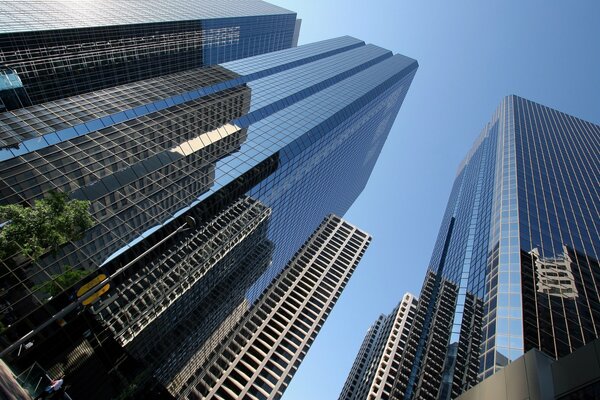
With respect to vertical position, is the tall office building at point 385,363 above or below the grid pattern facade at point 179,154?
below

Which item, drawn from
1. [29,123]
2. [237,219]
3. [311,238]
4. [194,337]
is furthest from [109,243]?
[311,238]

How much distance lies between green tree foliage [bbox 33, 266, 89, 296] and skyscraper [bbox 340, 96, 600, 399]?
36.1 meters

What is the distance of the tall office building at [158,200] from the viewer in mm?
30781

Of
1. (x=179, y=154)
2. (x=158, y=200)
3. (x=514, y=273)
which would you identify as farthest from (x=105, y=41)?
(x=514, y=273)

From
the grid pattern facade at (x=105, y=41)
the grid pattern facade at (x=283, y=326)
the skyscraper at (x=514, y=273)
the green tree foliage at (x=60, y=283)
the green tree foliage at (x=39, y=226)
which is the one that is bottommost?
the grid pattern facade at (x=283, y=326)

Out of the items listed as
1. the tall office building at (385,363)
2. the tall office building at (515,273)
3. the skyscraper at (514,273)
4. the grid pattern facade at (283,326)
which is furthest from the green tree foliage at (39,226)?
A: the tall office building at (385,363)

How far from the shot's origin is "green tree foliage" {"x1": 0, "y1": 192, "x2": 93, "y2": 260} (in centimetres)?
2317

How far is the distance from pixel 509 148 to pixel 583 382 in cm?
9106

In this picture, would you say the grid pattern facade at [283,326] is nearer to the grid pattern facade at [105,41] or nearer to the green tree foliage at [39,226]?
the grid pattern facade at [105,41]

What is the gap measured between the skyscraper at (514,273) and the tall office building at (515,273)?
0.15 m

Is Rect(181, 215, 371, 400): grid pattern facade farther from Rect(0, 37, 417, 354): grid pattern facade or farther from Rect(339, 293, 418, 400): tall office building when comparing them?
Rect(339, 293, 418, 400): tall office building

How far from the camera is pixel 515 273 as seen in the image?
4941 centimetres

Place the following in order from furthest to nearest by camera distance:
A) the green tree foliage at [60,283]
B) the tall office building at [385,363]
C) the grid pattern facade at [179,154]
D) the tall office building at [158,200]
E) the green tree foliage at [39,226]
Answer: the tall office building at [385,363]
the grid pattern facade at [179,154]
the tall office building at [158,200]
the green tree foliage at [60,283]
the green tree foliage at [39,226]

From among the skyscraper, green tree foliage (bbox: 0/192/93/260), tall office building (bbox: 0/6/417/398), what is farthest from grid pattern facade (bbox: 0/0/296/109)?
the skyscraper
